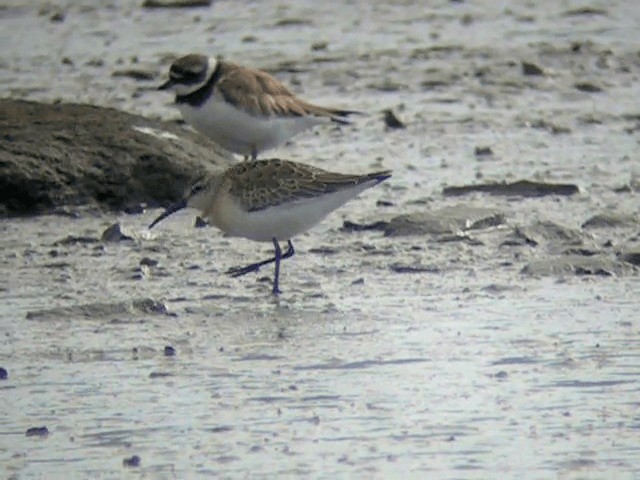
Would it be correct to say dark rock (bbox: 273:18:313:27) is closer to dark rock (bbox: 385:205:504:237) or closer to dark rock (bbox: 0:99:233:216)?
dark rock (bbox: 0:99:233:216)

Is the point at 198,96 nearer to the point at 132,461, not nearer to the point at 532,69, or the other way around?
the point at 532,69

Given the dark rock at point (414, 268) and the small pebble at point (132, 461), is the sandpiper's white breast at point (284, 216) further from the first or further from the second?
the small pebble at point (132, 461)

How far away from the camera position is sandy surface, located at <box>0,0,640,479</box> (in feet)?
22.4

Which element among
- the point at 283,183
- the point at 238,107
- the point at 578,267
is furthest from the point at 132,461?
the point at 238,107

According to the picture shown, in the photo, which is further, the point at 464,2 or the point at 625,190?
the point at 464,2

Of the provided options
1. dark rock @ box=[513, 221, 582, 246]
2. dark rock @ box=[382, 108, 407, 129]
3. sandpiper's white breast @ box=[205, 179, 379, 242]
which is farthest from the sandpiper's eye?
dark rock @ box=[382, 108, 407, 129]

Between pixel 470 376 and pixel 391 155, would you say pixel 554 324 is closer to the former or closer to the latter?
pixel 470 376

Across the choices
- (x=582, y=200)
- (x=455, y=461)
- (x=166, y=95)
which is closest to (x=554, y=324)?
(x=455, y=461)

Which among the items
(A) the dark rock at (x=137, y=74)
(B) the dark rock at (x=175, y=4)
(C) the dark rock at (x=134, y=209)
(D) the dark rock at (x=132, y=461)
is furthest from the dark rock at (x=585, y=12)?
(D) the dark rock at (x=132, y=461)

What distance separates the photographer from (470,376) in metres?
7.74

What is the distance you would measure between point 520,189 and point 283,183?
2.53m

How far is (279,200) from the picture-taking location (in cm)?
982

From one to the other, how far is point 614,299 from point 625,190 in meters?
2.86

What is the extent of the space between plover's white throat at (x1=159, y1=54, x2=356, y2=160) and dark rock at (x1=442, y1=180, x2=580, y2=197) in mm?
1119
